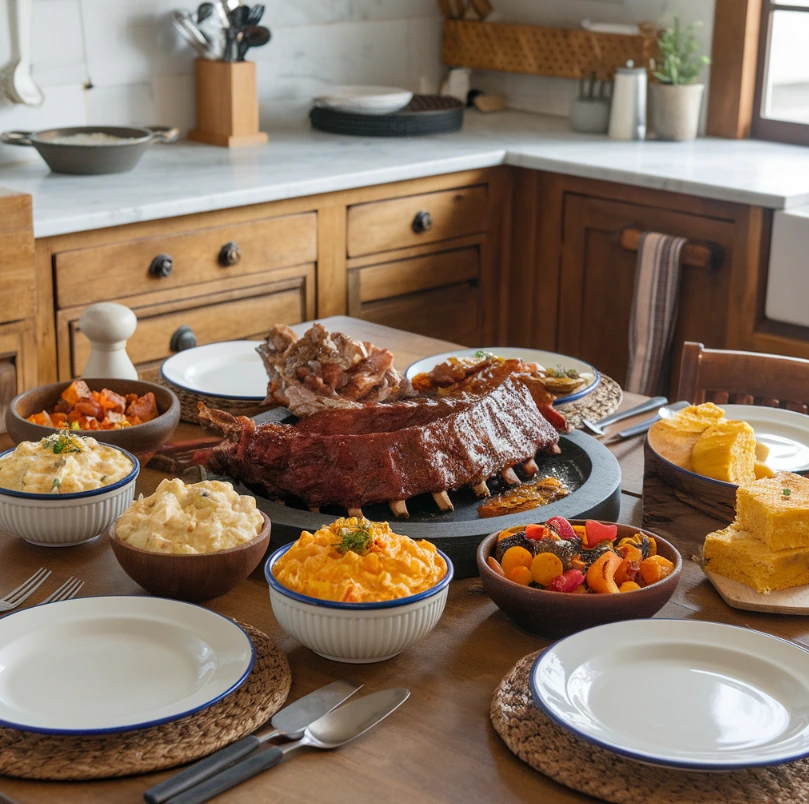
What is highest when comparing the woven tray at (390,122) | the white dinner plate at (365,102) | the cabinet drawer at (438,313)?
the white dinner plate at (365,102)

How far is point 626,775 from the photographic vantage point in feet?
3.43

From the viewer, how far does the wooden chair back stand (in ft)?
7.22

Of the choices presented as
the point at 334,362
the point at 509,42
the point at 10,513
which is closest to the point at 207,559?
the point at 10,513

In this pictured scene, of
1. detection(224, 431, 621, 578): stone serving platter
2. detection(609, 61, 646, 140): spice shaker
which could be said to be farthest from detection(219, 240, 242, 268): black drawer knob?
detection(224, 431, 621, 578): stone serving platter

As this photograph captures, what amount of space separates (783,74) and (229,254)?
6.74 ft

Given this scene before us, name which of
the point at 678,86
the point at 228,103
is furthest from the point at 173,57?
the point at 678,86

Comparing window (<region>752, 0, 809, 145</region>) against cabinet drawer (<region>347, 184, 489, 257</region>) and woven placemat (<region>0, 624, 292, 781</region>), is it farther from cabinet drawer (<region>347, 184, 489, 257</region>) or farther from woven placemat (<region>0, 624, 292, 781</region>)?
woven placemat (<region>0, 624, 292, 781</region>)

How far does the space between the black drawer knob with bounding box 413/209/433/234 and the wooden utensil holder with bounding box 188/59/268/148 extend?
618 millimetres

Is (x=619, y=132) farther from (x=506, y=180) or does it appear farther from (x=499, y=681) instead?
(x=499, y=681)

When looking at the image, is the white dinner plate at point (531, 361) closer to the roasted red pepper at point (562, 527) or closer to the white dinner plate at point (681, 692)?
the roasted red pepper at point (562, 527)

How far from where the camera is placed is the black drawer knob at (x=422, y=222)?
3.72 metres

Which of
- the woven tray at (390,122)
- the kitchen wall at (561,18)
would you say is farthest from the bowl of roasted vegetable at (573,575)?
the kitchen wall at (561,18)

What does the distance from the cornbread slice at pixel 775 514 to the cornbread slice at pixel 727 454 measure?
5.0 inches

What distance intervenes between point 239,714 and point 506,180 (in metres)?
3.05
